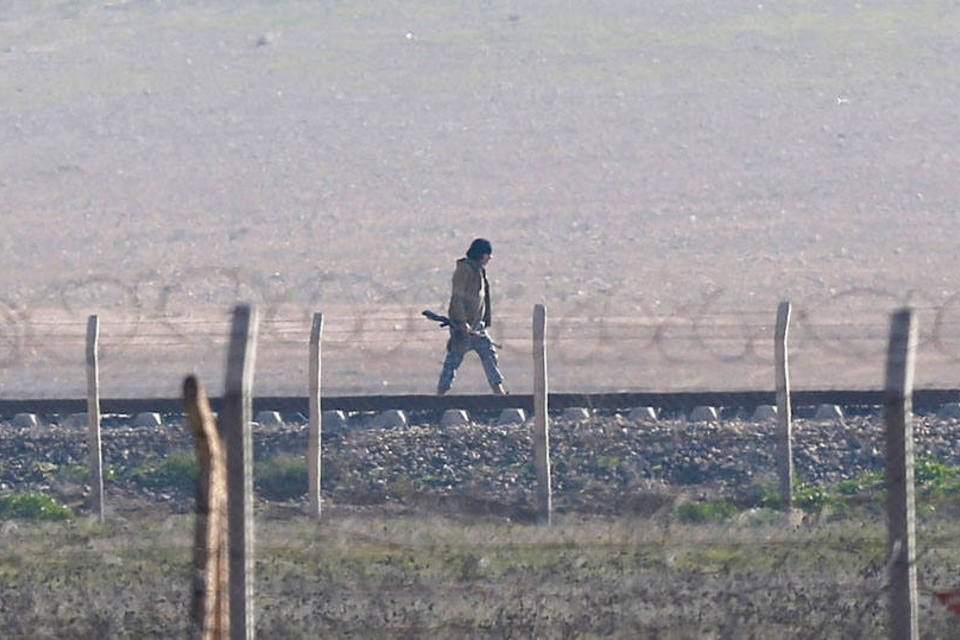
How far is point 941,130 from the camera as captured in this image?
55031 millimetres

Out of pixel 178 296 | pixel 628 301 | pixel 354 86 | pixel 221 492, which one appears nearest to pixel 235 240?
pixel 178 296

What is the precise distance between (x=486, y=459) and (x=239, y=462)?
33.1 ft

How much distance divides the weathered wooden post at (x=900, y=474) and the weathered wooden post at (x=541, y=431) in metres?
6.89

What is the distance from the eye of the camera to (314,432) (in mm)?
15273

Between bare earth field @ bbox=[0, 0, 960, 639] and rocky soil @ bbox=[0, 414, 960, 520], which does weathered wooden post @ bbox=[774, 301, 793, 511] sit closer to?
bare earth field @ bbox=[0, 0, 960, 639]

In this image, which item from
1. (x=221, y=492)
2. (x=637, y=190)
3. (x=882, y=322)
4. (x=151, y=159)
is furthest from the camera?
(x=151, y=159)

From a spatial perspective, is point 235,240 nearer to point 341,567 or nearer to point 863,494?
point 863,494

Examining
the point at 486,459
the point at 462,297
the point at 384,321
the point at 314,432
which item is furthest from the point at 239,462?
the point at 384,321

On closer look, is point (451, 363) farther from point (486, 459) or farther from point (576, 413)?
point (486, 459)

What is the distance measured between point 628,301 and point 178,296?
8029mm

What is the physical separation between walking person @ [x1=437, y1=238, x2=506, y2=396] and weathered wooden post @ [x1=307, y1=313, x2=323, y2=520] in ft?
10.4

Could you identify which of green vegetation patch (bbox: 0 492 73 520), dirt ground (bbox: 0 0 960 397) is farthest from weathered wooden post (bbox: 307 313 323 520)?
dirt ground (bbox: 0 0 960 397)

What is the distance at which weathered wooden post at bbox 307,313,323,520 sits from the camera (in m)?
14.9

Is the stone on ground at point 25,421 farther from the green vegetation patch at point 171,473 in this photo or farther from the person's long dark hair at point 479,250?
the person's long dark hair at point 479,250
